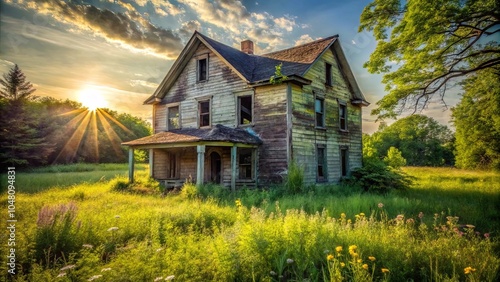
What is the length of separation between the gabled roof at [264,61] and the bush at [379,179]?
5.51 m

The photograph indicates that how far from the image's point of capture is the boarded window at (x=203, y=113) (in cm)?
1770

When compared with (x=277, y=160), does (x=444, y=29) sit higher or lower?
higher

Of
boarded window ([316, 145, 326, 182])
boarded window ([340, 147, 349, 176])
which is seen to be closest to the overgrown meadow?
boarded window ([316, 145, 326, 182])

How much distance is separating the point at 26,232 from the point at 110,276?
259cm

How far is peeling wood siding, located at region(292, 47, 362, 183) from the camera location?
49.0 ft

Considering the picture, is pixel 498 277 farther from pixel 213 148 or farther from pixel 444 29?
pixel 213 148

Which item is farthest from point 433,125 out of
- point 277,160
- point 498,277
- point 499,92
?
point 498,277

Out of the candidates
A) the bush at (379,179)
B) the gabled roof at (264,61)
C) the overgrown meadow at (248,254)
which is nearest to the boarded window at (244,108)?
the gabled roof at (264,61)

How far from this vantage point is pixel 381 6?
43.2ft

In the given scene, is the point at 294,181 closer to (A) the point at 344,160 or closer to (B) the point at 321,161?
(B) the point at 321,161

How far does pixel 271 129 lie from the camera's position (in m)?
14.8

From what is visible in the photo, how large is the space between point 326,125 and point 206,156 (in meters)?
7.78

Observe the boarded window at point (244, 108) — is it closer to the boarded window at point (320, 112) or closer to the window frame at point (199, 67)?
the window frame at point (199, 67)

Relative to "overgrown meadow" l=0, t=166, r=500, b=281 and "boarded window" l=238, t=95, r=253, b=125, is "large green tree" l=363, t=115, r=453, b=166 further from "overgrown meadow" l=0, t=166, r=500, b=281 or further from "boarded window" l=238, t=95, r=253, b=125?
"overgrown meadow" l=0, t=166, r=500, b=281
